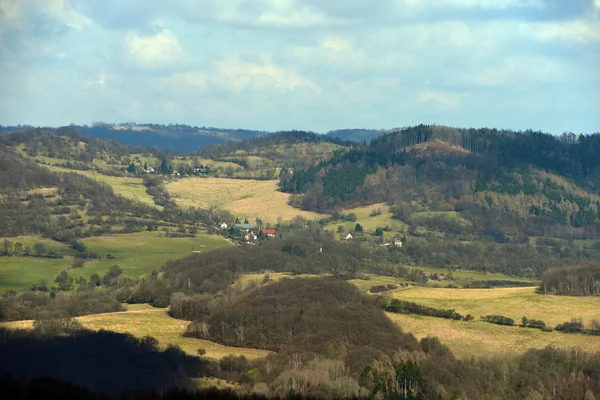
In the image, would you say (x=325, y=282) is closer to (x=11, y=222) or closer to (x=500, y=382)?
(x=500, y=382)

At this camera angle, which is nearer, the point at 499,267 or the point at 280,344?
the point at 280,344

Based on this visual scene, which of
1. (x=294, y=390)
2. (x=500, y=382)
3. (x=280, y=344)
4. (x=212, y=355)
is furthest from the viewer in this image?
(x=280, y=344)

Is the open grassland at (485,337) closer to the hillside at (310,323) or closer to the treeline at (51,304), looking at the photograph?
the hillside at (310,323)

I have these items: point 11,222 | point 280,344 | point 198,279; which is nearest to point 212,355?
point 280,344

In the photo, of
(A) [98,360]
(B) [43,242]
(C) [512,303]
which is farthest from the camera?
(B) [43,242]

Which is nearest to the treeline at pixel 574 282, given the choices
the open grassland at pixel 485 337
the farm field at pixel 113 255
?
the open grassland at pixel 485 337

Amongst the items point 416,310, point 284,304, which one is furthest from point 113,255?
point 416,310

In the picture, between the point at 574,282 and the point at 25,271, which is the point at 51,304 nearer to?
→ the point at 25,271
